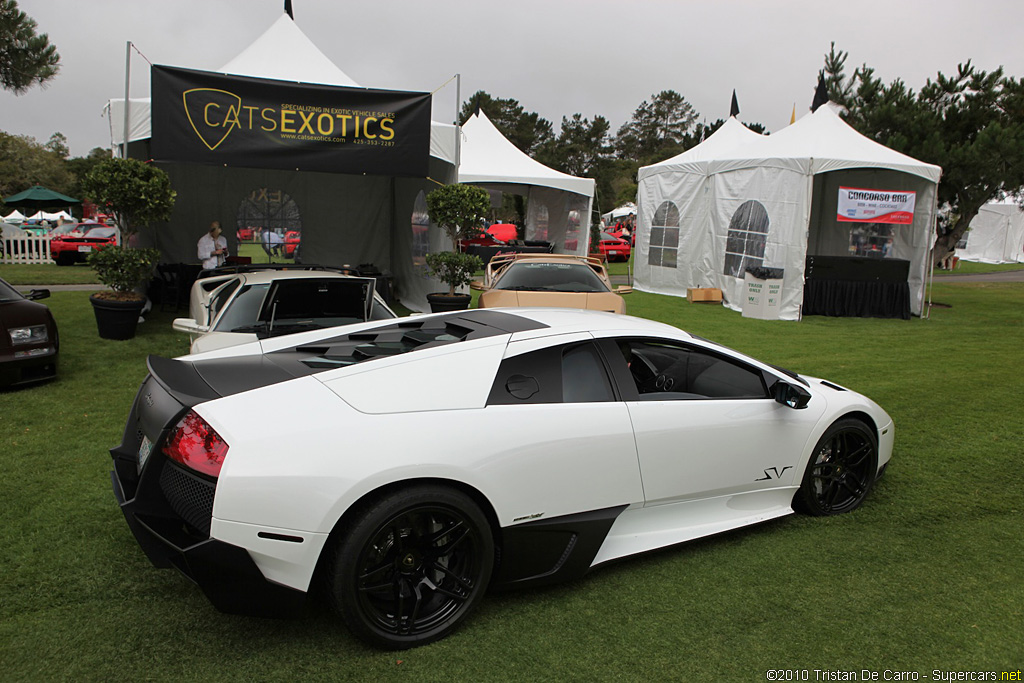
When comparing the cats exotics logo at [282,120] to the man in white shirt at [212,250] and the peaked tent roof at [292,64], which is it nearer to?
the peaked tent roof at [292,64]

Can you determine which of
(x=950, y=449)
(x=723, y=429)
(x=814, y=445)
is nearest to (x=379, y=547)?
(x=723, y=429)

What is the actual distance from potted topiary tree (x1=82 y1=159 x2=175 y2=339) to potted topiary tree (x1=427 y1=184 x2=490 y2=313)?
381 centimetres

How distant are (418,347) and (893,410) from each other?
5.38m

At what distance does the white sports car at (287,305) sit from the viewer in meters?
6.27

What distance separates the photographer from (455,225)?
1086 centimetres

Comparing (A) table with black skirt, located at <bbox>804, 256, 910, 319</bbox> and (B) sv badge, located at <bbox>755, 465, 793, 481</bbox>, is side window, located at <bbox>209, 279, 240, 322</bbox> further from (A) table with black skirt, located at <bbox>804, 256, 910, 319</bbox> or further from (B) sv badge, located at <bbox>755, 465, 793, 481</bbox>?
(A) table with black skirt, located at <bbox>804, 256, 910, 319</bbox>

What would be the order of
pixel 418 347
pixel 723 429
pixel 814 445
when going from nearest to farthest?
pixel 418 347, pixel 723 429, pixel 814 445

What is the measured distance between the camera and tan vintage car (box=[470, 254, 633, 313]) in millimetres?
9273

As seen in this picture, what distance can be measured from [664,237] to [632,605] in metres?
16.4

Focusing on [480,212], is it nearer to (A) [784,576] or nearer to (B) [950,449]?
(B) [950,449]

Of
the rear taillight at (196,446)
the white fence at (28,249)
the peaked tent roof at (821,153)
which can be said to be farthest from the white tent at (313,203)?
the white fence at (28,249)

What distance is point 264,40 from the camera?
12.4 m

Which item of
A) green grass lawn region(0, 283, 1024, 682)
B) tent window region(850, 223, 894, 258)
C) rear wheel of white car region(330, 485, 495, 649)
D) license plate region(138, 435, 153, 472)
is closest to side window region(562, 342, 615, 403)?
rear wheel of white car region(330, 485, 495, 649)

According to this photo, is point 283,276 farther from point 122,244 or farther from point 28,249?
point 28,249
